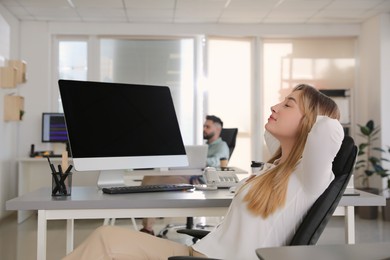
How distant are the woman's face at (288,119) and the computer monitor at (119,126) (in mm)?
779

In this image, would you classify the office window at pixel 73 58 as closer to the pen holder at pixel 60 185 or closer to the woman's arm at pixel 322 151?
the pen holder at pixel 60 185

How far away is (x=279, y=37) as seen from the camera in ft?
22.1

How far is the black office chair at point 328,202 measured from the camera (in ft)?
4.53

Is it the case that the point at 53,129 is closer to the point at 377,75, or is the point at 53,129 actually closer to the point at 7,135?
the point at 7,135

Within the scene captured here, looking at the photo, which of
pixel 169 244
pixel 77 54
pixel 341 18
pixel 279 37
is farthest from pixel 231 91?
pixel 169 244

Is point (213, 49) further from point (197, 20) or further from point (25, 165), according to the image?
point (25, 165)

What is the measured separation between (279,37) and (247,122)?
4.53ft

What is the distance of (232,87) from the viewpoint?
677 centimetres

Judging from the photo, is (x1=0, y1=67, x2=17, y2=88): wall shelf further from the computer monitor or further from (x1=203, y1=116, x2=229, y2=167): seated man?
the computer monitor

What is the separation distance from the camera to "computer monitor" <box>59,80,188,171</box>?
2.10 m

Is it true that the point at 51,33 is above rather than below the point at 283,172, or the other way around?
above

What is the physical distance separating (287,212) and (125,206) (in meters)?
0.70

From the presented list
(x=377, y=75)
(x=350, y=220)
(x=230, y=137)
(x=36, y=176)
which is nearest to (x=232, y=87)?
(x=230, y=137)

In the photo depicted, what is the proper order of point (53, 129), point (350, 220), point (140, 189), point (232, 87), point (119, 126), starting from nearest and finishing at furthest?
point (350, 220), point (140, 189), point (119, 126), point (53, 129), point (232, 87)
